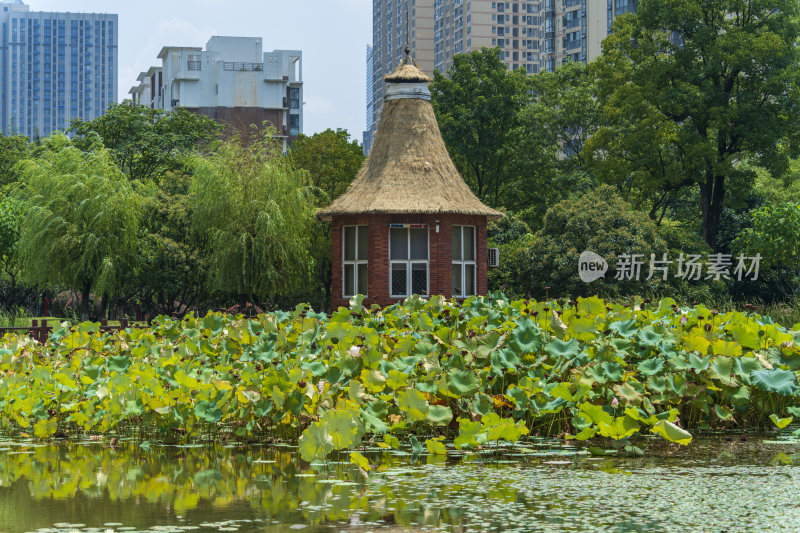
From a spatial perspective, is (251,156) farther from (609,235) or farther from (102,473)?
(102,473)

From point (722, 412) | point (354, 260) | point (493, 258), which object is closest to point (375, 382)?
point (722, 412)

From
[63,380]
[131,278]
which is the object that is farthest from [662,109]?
[63,380]

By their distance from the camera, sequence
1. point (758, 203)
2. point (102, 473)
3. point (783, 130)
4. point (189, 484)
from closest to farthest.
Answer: point (189, 484)
point (102, 473)
point (783, 130)
point (758, 203)

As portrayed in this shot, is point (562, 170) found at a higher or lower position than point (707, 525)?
higher

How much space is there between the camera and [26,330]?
19.9 m

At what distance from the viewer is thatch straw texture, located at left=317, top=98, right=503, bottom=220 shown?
102 feet

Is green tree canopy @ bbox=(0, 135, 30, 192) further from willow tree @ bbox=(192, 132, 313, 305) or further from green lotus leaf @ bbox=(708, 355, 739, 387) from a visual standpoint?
green lotus leaf @ bbox=(708, 355, 739, 387)

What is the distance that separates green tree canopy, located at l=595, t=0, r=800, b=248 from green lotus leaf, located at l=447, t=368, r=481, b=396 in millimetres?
30699

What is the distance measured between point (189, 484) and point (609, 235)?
2817 centimetres

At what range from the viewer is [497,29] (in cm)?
13462

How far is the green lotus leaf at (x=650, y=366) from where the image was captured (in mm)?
8242

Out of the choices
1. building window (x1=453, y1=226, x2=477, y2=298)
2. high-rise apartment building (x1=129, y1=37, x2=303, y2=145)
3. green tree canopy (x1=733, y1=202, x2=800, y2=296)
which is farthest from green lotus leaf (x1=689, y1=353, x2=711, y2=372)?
high-rise apartment building (x1=129, y1=37, x2=303, y2=145)

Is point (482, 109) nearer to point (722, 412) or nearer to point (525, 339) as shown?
point (525, 339)

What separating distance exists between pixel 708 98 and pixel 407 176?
494 inches
